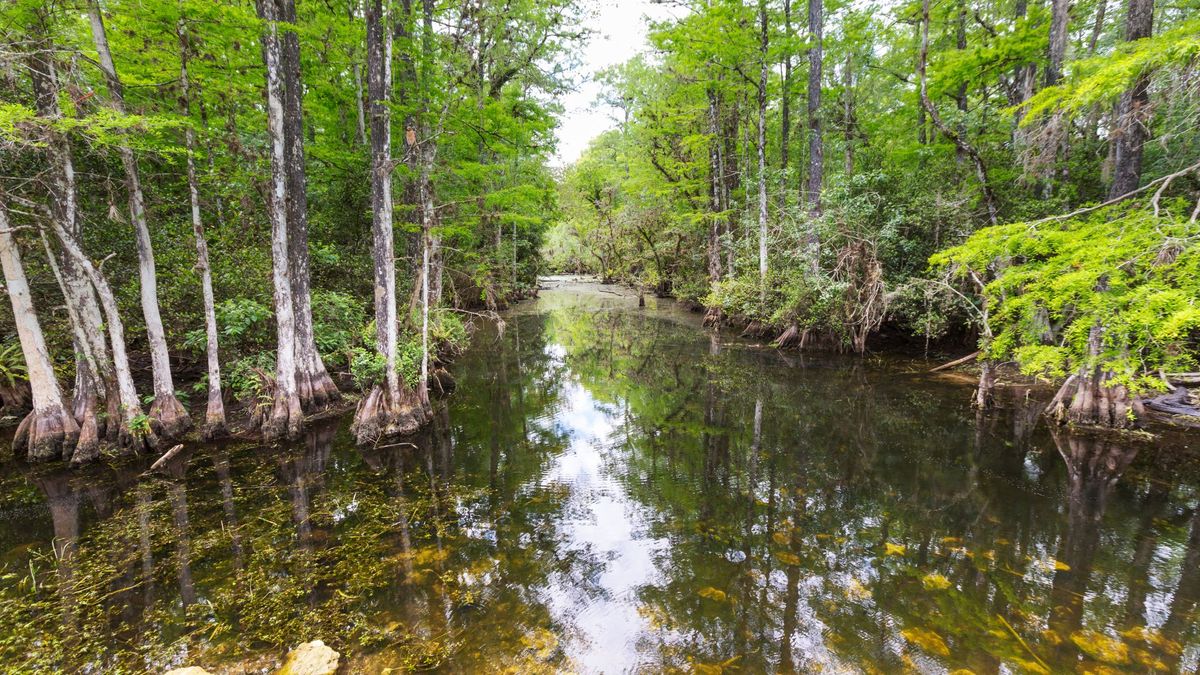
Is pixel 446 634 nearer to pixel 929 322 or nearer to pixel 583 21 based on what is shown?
pixel 929 322

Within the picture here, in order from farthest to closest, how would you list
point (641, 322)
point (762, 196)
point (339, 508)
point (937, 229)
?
1. point (641, 322)
2. point (762, 196)
3. point (937, 229)
4. point (339, 508)

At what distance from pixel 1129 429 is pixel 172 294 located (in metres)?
17.8

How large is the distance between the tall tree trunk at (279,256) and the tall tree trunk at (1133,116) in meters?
12.7

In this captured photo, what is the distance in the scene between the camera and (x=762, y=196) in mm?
16172

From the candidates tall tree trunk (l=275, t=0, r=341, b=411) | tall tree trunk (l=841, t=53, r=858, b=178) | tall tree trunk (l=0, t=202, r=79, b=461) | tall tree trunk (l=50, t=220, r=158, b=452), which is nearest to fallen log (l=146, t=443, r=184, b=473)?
tall tree trunk (l=50, t=220, r=158, b=452)

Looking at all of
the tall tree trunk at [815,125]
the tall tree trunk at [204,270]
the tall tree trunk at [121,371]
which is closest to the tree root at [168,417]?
the tall tree trunk at [121,371]

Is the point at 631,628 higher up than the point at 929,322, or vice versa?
the point at 929,322

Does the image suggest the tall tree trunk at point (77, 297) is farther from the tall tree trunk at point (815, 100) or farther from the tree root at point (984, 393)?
the tall tree trunk at point (815, 100)

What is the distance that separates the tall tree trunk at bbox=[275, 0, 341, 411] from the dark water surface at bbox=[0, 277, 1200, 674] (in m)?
1.04

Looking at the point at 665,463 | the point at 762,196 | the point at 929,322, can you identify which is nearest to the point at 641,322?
the point at 762,196

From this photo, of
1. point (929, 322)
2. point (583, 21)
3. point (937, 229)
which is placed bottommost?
point (929, 322)

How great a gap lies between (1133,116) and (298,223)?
1317 cm

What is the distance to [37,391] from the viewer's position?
7.32 m

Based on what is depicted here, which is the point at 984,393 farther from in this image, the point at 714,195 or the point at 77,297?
the point at 77,297
